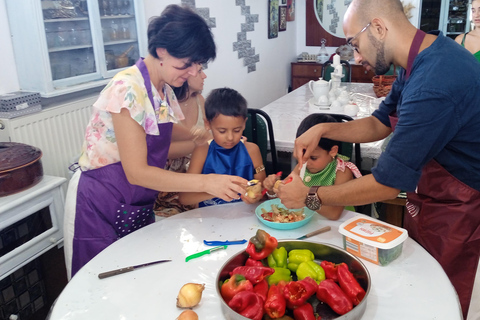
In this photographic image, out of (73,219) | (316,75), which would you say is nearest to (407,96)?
(73,219)

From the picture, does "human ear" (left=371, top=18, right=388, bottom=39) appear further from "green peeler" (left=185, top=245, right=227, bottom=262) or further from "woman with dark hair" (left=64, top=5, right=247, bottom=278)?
"green peeler" (left=185, top=245, right=227, bottom=262)

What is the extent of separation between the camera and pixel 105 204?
169cm

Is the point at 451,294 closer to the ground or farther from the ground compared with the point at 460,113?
closer to the ground

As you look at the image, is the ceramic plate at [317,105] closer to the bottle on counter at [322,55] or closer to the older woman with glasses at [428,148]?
the older woman with glasses at [428,148]

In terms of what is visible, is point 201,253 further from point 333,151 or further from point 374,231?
point 333,151

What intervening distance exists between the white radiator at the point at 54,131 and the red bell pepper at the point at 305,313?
6.99 ft

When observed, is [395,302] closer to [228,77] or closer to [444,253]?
[444,253]

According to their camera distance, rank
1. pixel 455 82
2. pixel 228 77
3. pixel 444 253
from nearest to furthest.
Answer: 1. pixel 455 82
2. pixel 444 253
3. pixel 228 77

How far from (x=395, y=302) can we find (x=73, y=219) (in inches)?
49.8

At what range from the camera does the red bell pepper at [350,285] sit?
1.07 m

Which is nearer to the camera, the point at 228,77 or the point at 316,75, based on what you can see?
the point at 228,77

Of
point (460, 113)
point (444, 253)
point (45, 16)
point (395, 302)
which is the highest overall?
point (45, 16)

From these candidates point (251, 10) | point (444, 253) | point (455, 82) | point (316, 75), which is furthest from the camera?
point (316, 75)

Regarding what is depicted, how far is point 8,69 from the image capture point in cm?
265
